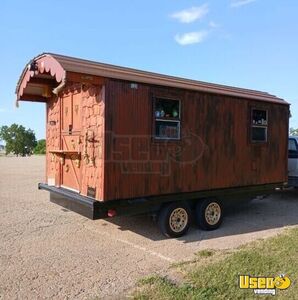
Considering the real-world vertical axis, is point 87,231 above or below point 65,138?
below

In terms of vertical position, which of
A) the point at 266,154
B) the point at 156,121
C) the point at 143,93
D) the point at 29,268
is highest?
A: the point at 143,93

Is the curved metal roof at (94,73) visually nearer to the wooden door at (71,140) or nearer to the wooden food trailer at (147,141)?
the wooden food trailer at (147,141)

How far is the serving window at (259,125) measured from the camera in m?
8.81

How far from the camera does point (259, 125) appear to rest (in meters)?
8.95

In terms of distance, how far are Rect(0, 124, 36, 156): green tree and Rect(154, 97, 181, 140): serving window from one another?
3309 inches

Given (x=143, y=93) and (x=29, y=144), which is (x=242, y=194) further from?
(x=29, y=144)

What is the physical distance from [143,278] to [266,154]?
18.1 feet

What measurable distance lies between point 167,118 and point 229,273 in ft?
10.7

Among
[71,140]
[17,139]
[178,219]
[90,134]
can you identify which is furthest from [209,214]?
[17,139]

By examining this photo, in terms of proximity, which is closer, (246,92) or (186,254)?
(186,254)

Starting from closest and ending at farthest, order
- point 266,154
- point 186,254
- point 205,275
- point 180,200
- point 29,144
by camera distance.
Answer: point 205,275, point 186,254, point 180,200, point 266,154, point 29,144

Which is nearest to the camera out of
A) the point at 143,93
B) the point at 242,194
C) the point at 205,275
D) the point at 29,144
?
the point at 205,275

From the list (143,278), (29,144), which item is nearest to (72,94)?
(143,278)

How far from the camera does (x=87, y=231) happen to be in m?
7.40
